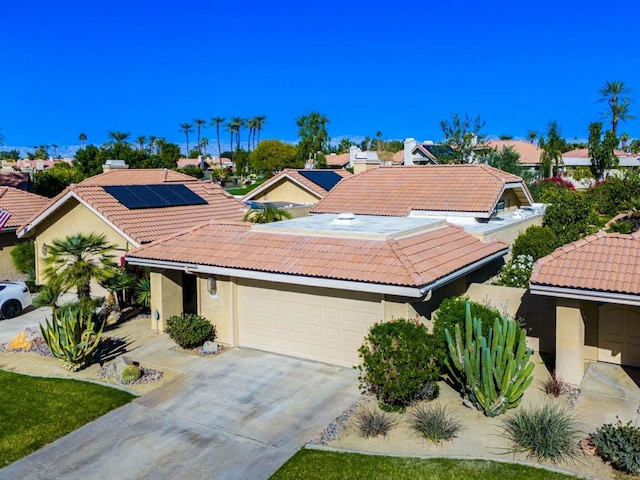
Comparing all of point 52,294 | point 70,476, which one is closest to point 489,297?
point 70,476

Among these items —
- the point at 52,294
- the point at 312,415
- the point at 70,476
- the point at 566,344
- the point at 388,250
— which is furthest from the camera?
the point at 52,294

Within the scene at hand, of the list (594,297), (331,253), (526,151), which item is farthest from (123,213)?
(526,151)

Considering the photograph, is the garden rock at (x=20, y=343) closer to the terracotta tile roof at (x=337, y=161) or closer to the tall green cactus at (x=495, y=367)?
the tall green cactus at (x=495, y=367)

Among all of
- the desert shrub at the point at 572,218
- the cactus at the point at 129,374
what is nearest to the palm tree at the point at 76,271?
the cactus at the point at 129,374

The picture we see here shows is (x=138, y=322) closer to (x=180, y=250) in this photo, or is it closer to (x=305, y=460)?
(x=180, y=250)

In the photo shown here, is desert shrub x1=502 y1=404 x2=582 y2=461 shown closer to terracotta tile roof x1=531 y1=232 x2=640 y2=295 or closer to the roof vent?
terracotta tile roof x1=531 y1=232 x2=640 y2=295

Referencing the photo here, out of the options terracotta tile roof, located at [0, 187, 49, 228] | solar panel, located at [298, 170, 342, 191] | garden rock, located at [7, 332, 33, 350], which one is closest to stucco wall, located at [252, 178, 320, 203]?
solar panel, located at [298, 170, 342, 191]
